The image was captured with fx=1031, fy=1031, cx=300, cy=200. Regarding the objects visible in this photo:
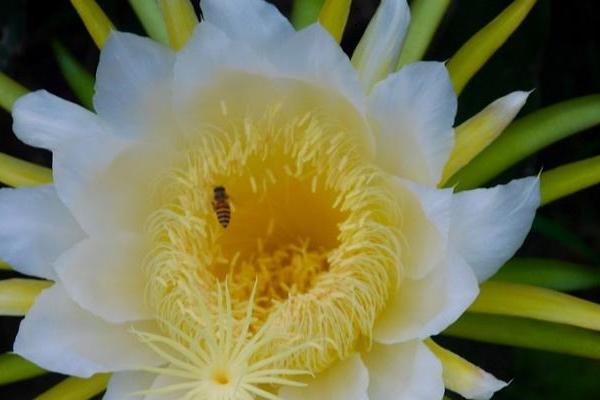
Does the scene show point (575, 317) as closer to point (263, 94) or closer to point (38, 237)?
point (263, 94)

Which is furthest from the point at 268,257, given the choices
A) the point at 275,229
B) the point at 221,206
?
the point at 221,206

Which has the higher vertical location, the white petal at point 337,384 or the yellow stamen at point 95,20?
the yellow stamen at point 95,20

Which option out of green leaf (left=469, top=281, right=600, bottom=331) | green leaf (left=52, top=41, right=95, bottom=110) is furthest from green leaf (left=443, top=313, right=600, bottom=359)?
green leaf (left=52, top=41, right=95, bottom=110)

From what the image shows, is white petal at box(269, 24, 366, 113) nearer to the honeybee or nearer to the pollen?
the pollen

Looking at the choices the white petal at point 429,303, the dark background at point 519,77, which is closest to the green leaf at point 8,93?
the dark background at point 519,77

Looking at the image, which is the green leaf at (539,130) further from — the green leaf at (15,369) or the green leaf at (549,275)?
the green leaf at (15,369)
